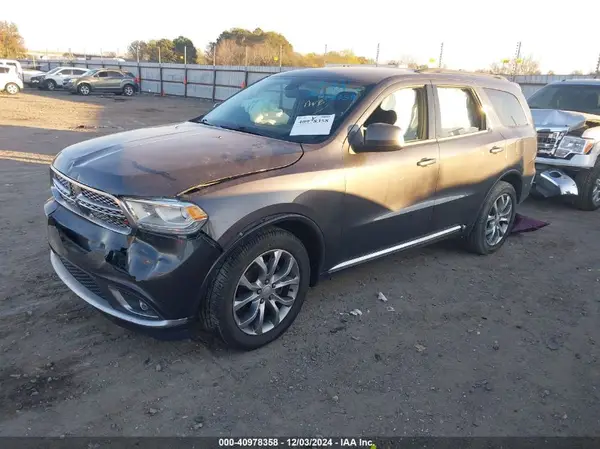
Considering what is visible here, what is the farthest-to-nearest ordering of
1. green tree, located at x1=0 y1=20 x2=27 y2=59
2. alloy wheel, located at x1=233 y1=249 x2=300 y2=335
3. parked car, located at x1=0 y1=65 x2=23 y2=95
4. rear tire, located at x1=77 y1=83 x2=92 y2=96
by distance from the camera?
green tree, located at x1=0 y1=20 x2=27 y2=59 < rear tire, located at x1=77 y1=83 x2=92 y2=96 < parked car, located at x1=0 y1=65 x2=23 y2=95 < alloy wheel, located at x1=233 y1=249 x2=300 y2=335

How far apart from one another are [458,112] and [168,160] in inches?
111

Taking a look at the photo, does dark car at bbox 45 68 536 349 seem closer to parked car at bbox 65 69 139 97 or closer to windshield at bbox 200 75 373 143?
windshield at bbox 200 75 373 143

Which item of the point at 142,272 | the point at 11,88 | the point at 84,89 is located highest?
the point at 84,89

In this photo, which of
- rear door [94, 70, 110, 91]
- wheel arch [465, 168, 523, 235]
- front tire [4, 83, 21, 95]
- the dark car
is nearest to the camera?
the dark car

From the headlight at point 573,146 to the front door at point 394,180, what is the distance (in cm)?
406

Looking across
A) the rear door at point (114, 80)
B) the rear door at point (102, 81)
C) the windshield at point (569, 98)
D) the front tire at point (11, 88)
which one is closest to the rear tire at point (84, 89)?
the rear door at point (102, 81)

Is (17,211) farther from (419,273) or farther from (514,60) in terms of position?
(514,60)

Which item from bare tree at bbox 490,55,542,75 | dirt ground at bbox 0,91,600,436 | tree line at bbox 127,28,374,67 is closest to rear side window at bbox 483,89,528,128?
dirt ground at bbox 0,91,600,436

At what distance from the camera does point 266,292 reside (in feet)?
10.6

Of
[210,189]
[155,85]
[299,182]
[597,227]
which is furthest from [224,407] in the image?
[155,85]

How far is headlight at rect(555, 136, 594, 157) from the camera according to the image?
23.4 feet

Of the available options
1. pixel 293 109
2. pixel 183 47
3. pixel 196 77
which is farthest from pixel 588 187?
pixel 183 47

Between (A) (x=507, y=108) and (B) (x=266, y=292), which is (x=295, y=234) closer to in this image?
(B) (x=266, y=292)

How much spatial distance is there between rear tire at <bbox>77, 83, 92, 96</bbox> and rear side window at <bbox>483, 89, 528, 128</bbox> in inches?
1135
